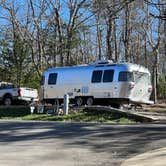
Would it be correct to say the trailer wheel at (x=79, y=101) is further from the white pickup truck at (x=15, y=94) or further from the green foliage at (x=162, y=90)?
the green foliage at (x=162, y=90)

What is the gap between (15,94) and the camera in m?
32.2

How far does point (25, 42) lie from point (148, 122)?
30.0 m

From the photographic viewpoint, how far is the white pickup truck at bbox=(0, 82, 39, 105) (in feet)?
105

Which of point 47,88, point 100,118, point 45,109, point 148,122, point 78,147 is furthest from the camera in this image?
point 47,88

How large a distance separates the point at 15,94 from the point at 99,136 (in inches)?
691

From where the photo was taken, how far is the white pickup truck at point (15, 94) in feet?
105

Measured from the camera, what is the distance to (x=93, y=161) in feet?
37.1

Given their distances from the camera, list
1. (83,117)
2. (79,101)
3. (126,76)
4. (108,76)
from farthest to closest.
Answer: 1. (79,101)
2. (108,76)
3. (126,76)
4. (83,117)

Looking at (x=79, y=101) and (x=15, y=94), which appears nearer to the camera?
(x=79, y=101)

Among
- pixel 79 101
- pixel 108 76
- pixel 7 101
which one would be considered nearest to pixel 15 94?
pixel 7 101

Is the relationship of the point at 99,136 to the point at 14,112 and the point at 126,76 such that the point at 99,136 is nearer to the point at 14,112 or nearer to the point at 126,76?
the point at 126,76

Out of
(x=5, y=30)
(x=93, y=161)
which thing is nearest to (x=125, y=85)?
(x=93, y=161)

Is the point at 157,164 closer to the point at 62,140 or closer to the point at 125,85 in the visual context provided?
the point at 62,140

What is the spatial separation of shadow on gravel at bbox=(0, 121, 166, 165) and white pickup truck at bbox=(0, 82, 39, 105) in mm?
13258
